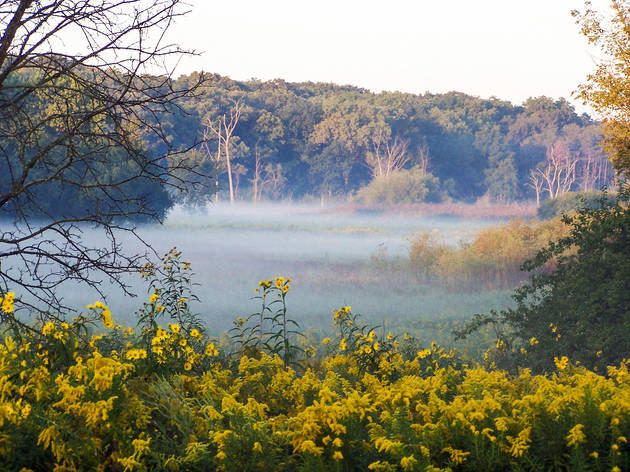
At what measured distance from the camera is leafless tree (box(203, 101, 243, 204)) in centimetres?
4883

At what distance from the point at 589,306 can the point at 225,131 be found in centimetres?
4436

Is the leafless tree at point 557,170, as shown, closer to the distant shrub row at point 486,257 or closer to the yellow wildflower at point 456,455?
the distant shrub row at point 486,257

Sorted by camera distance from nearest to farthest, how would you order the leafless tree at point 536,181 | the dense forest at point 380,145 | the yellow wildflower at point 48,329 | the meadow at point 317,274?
the yellow wildflower at point 48,329
the meadow at point 317,274
the dense forest at point 380,145
the leafless tree at point 536,181

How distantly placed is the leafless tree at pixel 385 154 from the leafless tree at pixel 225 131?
12.0 meters

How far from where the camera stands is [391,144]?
5684cm

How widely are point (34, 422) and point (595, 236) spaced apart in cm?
735

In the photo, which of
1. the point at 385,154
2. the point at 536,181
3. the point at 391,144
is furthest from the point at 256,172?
the point at 536,181

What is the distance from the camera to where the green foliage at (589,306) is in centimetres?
802

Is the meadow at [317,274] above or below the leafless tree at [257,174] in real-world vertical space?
below

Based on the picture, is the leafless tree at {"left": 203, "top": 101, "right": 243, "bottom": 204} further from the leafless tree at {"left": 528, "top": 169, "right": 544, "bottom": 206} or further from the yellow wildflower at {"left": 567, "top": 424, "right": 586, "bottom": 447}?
the yellow wildflower at {"left": 567, "top": 424, "right": 586, "bottom": 447}

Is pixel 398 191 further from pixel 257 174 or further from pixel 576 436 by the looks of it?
pixel 576 436

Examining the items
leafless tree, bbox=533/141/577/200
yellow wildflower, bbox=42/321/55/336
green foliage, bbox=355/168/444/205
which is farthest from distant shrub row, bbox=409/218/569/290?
leafless tree, bbox=533/141/577/200

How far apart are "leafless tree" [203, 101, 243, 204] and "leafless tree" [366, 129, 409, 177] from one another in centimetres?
1201

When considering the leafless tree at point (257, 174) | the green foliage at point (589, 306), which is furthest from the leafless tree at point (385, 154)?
the green foliage at point (589, 306)
